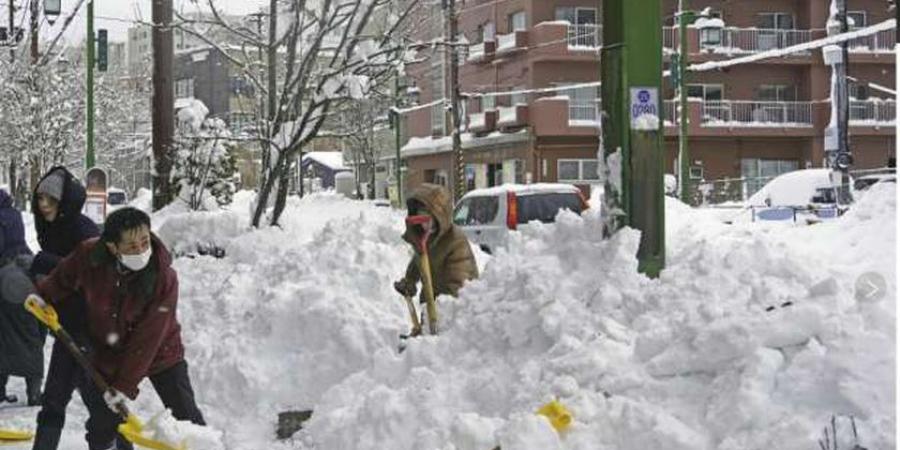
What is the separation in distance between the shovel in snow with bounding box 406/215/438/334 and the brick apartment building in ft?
92.3

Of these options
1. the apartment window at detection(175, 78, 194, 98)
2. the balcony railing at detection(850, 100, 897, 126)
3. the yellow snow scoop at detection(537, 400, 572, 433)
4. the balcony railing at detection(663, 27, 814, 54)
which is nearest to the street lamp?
the yellow snow scoop at detection(537, 400, 572, 433)

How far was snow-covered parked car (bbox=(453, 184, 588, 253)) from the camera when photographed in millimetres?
16875

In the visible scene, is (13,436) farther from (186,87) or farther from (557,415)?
(186,87)

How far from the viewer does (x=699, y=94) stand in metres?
37.8

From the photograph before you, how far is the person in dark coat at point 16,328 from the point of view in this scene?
6.78 metres

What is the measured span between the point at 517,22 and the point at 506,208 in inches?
852

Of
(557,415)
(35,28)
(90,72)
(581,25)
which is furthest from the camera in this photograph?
(581,25)

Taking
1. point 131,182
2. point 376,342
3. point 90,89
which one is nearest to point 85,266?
point 376,342

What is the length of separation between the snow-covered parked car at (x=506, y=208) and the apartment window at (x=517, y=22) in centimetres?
1993

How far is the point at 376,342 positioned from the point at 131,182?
5583cm

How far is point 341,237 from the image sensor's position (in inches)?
354

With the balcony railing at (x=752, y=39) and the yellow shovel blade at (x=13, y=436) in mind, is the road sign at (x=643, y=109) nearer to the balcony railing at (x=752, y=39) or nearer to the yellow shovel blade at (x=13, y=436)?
the yellow shovel blade at (x=13, y=436)

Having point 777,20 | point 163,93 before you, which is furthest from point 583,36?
point 163,93

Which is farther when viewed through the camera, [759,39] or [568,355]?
[759,39]
